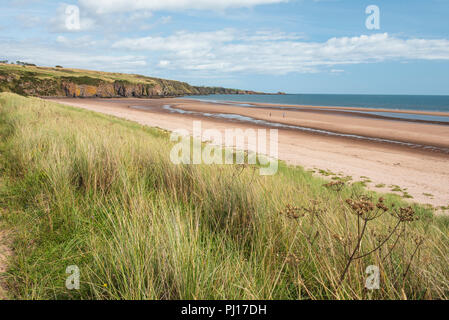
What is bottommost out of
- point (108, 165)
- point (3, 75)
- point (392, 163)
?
point (392, 163)

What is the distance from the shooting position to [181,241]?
2.46 m

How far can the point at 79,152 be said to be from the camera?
5.16 metres

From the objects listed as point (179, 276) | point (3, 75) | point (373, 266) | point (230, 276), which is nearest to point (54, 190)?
point (179, 276)

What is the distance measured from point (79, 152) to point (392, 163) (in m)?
15.6

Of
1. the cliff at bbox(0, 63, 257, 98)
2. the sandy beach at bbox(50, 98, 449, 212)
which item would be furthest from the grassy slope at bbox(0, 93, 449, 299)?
the cliff at bbox(0, 63, 257, 98)

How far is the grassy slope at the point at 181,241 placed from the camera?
2158 mm

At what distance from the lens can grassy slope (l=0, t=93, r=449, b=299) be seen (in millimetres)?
2158

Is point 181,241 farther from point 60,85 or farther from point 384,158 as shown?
point 60,85

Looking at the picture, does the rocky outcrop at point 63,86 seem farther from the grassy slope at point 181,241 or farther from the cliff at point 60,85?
the grassy slope at point 181,241

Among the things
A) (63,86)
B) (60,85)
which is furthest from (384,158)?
(60,85)

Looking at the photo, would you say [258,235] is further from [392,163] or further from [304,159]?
[392,163]

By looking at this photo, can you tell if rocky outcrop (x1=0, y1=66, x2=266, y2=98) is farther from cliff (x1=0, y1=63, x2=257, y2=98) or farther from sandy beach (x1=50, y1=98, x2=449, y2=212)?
sandy beach (x1=50, y1=98, x2=449, y2=212)

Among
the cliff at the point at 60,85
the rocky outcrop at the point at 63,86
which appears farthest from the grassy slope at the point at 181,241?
the rocky outcrop at the point at 63,86
